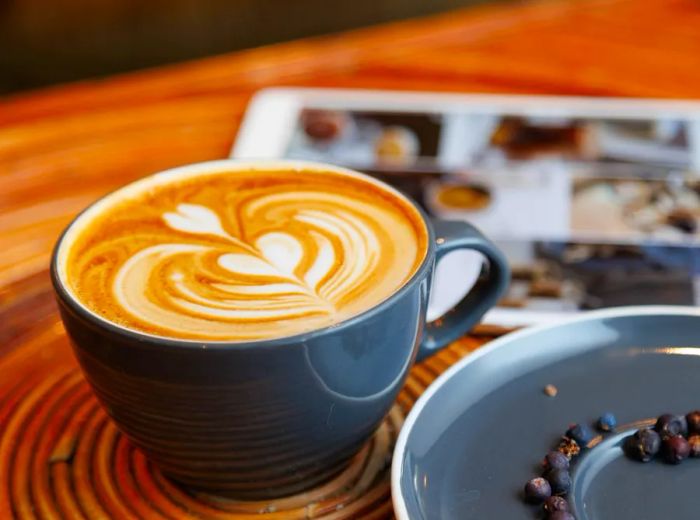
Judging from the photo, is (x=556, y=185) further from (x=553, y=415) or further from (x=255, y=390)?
(x=255, y=390)

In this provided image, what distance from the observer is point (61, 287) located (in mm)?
402

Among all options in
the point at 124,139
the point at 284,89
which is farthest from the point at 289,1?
the point at 124,139

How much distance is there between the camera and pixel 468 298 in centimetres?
50

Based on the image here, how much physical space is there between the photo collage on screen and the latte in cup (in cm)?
16

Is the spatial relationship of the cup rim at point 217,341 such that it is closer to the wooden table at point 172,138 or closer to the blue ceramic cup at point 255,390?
the blue ceramic cup at point 255,390

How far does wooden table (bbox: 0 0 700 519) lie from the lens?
1.45ft

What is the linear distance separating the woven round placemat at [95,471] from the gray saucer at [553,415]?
0.14 ft

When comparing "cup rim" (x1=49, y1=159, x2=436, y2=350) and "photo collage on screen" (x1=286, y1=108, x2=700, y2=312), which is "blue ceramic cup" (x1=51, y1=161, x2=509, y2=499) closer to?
"cup rim" (x1=49, y1=159, x2=436, y2=350)

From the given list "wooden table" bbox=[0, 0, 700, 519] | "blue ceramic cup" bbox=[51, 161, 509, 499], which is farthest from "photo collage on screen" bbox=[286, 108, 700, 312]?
"blue ceramic cup" bbox=[51, 161, 509, 499]

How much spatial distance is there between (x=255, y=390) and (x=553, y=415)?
0.16 metres

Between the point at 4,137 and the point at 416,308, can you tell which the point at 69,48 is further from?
the point at 416,308

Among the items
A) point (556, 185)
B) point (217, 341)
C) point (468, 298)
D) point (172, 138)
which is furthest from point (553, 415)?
point (172, 138)

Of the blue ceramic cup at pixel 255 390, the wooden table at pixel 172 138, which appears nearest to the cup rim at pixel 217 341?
the blue ceramic cup at pixel 255 390

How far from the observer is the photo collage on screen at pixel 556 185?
0.61 m
